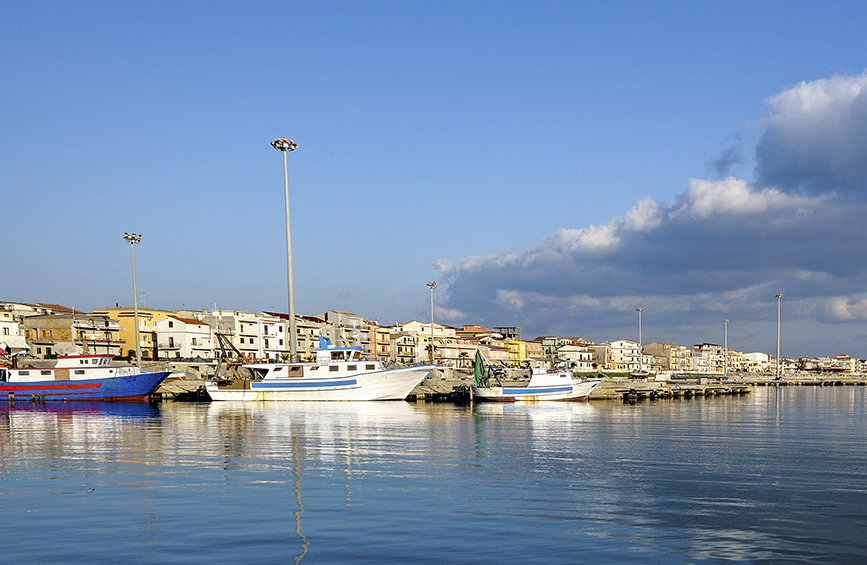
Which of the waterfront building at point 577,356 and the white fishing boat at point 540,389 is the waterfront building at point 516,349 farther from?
the white fishing boat at point 540,389

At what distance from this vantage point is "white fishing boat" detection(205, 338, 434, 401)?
5572 centimetres

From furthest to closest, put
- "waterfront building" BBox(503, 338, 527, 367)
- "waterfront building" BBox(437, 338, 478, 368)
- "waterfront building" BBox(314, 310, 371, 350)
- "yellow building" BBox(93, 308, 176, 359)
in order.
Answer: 1. "waterfront building" BBox(503, 338, 527, 367)
2. "waterfront building" BBox(437, 338, 478, 368)
3. "waterfront building" BBox(314, 310, 371, 350)
4. "yellow building" BBox(93, 308, 176, 359)

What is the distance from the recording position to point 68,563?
11.8 metres

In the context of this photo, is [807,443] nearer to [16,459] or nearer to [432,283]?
[16,459]

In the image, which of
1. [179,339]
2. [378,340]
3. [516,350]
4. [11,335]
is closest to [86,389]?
[11,335]

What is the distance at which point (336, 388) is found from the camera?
182 feet

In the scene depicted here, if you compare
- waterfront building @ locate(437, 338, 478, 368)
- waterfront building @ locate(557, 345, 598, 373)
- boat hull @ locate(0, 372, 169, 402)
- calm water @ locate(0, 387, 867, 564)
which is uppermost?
calm water @ locate(0, 387, 867, 564)

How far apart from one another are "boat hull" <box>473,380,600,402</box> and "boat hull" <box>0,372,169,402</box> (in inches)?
1136

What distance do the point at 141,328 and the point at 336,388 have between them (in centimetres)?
7072

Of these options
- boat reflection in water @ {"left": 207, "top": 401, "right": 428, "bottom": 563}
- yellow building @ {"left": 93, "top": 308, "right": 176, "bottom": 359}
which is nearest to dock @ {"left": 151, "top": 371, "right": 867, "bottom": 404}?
boat reflection in water @ {"left": 207, "top": 401, "right": 428, "bottom": 563}

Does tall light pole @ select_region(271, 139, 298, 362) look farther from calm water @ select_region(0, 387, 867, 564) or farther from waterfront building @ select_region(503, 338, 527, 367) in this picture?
waterfront building @ select_region(503, 338, 527, 367)

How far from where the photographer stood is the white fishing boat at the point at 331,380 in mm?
55719

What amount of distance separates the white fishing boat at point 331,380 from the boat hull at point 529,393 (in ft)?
26.6

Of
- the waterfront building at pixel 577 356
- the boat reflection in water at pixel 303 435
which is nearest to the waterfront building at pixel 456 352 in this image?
the waterfront building at pixel 577 356
